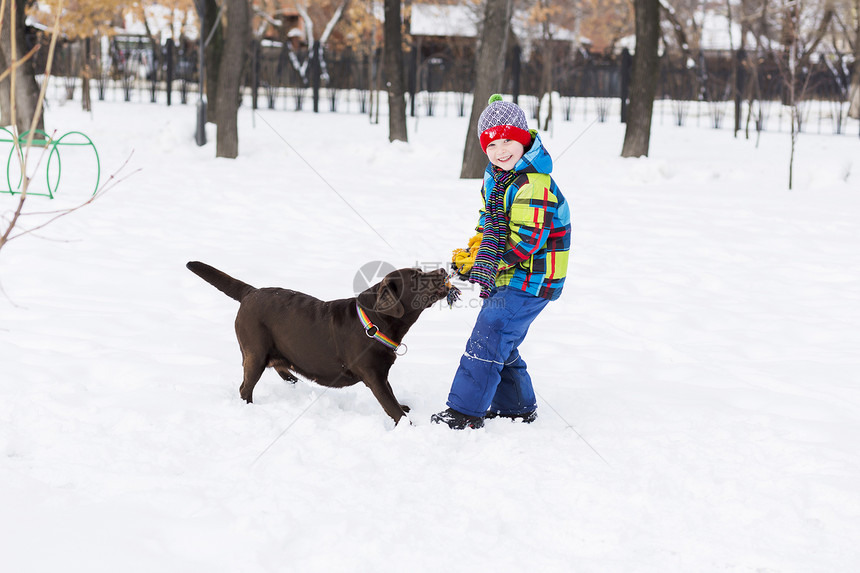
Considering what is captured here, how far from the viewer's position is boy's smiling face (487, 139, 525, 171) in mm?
3516

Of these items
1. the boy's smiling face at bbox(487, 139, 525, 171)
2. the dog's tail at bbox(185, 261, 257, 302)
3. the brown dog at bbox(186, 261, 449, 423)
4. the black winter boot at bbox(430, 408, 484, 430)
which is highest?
the boy's smiling face at bbox(487, 139, 525, 171)

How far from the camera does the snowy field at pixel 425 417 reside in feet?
8.78

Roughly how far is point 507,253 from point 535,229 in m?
0.18

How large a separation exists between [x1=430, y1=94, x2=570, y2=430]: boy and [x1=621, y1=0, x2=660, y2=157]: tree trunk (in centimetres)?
1037

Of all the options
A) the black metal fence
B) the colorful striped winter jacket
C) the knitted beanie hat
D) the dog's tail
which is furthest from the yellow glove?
the black metal fence

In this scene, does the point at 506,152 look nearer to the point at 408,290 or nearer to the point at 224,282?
the point at 408,290

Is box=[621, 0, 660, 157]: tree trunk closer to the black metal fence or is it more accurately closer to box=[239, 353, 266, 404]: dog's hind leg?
the black metal fence

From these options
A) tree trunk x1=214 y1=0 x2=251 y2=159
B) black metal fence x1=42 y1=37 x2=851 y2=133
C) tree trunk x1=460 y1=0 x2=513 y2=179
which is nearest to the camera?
tree trunk x1=460 y1=0 x2=513 y2=179

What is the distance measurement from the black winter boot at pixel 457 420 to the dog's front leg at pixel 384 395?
0.65 feet

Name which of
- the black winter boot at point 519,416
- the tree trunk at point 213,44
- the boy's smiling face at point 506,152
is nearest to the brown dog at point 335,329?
the black winter boot at point 519,416

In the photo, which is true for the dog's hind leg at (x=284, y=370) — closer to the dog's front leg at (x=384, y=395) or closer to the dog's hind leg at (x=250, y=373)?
the dog's hind leg at (x=250, y=373)

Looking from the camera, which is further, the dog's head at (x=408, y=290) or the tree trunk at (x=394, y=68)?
the tree trunk at (x=394, y=68)

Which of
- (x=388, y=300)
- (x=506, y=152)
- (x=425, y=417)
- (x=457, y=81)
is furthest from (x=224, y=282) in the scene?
(x=457, y=81)

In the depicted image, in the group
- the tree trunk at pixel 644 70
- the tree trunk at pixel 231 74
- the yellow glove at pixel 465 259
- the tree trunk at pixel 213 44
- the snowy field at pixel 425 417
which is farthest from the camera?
the tree trunk at pixel 213 44
